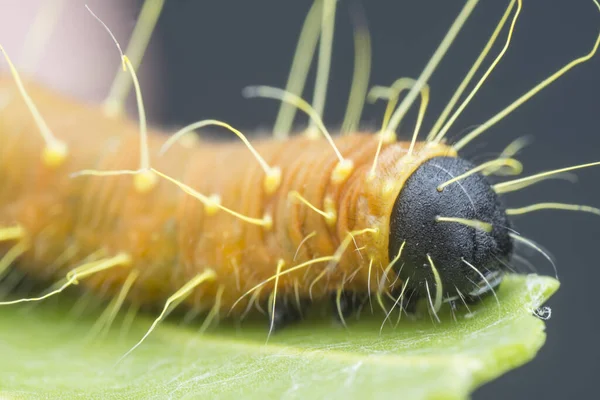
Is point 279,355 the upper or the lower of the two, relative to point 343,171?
lower

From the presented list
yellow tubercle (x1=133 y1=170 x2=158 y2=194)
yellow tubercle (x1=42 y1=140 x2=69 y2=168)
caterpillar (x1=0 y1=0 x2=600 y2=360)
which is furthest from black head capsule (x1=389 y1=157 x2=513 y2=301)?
yellow tubercle (x1=42 y1=140 x2=69 y2=168)

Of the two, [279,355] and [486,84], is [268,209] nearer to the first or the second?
[279,355]

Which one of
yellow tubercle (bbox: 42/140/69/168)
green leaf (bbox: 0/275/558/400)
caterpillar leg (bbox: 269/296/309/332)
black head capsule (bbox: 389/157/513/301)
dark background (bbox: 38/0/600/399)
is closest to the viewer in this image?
green leaf (bbox: 0/275/558/400)

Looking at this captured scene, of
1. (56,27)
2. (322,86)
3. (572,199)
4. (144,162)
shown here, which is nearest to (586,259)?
(572,199)

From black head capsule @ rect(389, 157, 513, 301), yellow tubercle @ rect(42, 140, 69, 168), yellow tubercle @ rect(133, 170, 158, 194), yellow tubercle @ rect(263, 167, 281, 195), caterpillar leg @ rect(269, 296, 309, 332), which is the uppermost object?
yellow tubercle @ rect(42, 140, 69, 168)

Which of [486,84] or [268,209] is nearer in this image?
[268,209]

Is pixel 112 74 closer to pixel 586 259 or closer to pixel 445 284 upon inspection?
A: pixel 586 259

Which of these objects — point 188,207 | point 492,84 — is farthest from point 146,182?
point 492,84

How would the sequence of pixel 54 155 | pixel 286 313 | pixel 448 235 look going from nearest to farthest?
pixel 448 235, pixel 286 313, pixel 54 155

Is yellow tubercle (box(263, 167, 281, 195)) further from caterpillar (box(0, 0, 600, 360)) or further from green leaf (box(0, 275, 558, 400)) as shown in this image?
green leaf (box(0, 275, 558, 400))
